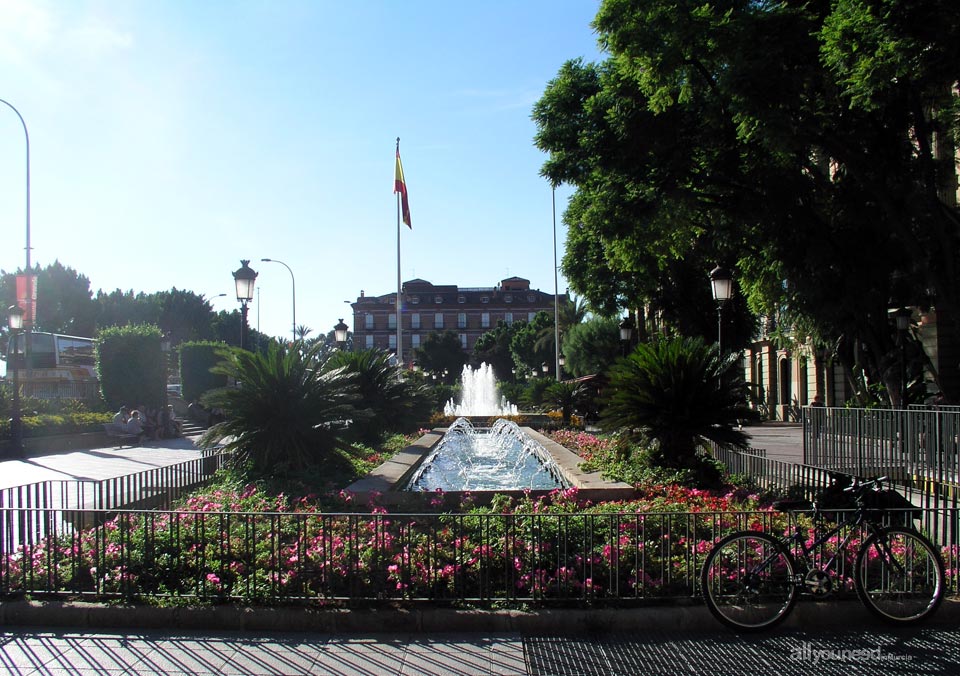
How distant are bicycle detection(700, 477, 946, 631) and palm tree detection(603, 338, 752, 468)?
6.06 m

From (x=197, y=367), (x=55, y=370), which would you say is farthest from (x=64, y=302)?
(x=197, y=367)

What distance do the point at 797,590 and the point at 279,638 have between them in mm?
3702

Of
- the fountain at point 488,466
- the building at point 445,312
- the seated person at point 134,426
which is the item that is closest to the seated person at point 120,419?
the seated person at point 134,426

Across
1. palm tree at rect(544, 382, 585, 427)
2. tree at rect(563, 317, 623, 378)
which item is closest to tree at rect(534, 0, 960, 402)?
palm tree at rect(544, 382, 585, 427)

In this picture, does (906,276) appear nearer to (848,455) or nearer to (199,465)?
(848,455)

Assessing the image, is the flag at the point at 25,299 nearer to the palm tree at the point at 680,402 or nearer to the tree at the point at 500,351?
the palm tree at the point at 680,402

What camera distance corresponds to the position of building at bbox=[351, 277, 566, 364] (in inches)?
5217

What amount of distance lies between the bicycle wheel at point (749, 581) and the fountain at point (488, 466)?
17.4 feet

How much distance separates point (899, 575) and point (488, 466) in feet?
37.8

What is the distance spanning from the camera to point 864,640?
5.74 m

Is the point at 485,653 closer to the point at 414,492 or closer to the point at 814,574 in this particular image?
the point at 814,574

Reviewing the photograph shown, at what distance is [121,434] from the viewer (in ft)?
97.5

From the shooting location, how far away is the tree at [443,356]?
117 meters

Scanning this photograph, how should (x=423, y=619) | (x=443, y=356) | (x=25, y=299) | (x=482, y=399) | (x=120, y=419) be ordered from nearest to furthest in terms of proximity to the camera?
1. (x=423, y=619)
2. (x=25, y=299)
3. (x=120, y=419)
4. (x=482, y=399)
5. (x=443, y=356)
